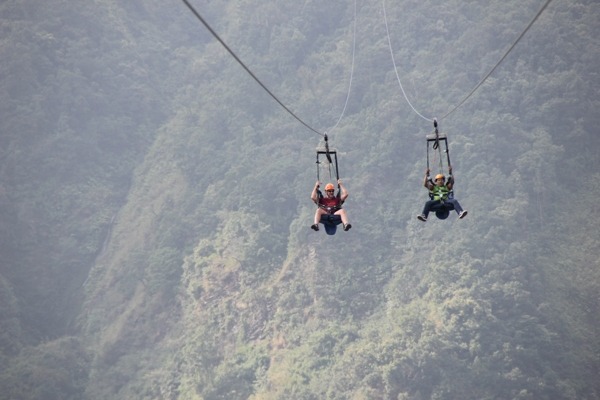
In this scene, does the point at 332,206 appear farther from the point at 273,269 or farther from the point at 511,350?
the point at 273,269

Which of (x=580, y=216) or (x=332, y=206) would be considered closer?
(x=332, y=206)

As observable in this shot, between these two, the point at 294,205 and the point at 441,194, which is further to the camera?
the point at 294,205

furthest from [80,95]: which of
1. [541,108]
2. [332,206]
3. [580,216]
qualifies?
[332,206]

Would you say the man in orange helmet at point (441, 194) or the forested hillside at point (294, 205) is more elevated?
the forested hillside at point (294, 205)

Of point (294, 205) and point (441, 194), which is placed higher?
point (294, 205)

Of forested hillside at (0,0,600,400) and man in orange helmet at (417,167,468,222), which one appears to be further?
forested hillside at (0,0,600,400)

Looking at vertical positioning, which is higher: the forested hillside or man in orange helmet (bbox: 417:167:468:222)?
the forested hillside

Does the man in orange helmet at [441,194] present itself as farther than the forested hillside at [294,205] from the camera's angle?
No

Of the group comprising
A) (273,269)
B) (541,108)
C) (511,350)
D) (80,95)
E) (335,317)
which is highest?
(80,95)
